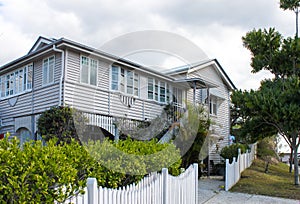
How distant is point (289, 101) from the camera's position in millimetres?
11359

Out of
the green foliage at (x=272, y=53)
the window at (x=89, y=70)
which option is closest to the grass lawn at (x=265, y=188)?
the green foliage at (x=272, y=53)

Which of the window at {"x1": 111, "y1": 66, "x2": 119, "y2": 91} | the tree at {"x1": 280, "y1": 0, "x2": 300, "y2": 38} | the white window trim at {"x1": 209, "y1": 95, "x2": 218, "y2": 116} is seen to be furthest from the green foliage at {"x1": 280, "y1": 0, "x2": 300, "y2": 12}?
the white window trim at {"x1": 209, "y1": 95, "x2": 218, "y2": 116}

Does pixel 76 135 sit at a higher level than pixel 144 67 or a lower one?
lower

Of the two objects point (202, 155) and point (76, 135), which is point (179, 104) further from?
point (76, 135)

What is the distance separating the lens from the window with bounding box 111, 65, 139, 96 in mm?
14727

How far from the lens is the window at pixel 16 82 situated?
1493 centimetres

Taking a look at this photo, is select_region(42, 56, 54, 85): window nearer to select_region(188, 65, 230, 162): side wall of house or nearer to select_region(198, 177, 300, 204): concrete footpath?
select_region(198, 177, 300, 204): concrete footpath

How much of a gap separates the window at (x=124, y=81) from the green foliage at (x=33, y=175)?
1157 centimetres

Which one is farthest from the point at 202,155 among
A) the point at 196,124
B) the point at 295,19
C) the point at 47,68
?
the point at 47,68

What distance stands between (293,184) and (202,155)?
12.6 ft

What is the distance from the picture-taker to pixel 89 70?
44.6ft

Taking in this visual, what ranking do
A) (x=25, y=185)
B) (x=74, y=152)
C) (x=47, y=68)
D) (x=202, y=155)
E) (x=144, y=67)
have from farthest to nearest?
(x=144, y=67) → (x=47, y=68) → (x=202, y=155) → (x=74, y=152) → (x=25, y=185)

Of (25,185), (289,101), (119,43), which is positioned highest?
(119,43)

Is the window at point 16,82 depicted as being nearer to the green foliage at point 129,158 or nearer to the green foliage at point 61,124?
the green foliage at point 61,124
